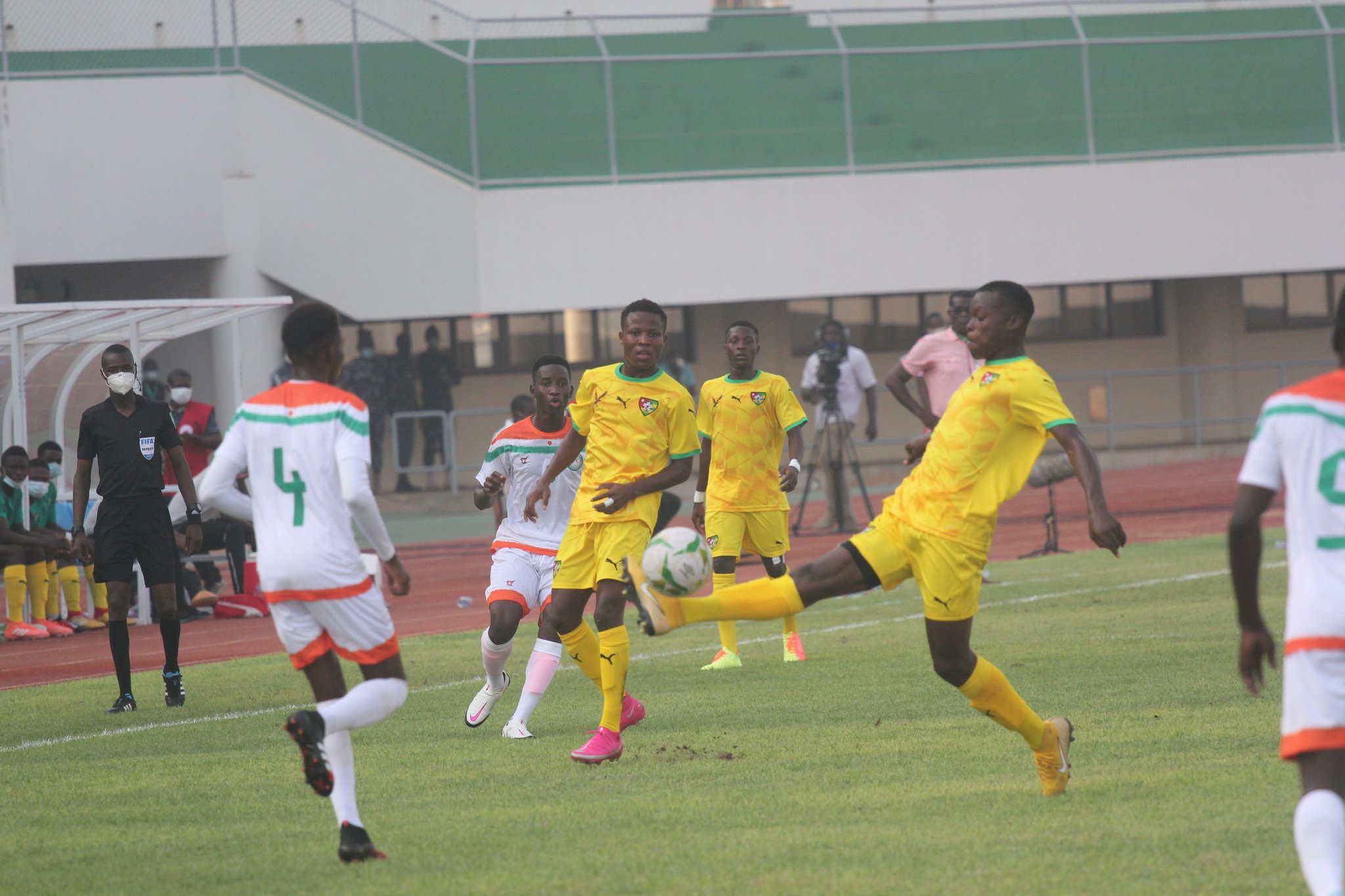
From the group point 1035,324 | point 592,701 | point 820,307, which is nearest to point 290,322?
point 592,701

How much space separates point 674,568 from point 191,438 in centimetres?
1033

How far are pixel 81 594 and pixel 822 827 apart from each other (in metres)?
13.2

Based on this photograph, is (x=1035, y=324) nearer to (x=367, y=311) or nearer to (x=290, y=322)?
(x=367, y=311)

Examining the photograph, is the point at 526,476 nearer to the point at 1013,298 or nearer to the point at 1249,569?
the point at 1013,298

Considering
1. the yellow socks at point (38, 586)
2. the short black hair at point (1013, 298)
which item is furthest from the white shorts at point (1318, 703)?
the yellow socks at point (38, 586)

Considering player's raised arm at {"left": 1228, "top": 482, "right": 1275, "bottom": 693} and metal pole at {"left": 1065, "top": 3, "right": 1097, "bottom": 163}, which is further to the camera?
metal pole at {"left": 1065, "top": 3, "right": 1097, "bottom": 163}

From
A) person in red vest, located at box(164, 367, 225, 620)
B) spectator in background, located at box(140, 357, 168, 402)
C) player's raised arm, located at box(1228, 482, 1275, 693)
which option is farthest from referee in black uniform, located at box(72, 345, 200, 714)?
player's raised arm, located at box(1228, 482, 1275, 693)

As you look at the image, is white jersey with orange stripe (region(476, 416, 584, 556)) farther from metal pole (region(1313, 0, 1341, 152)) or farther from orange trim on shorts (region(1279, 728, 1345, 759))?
metal pole (region(1313, 0, 1341, 152))

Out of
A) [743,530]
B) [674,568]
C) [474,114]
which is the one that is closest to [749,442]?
[743,530]

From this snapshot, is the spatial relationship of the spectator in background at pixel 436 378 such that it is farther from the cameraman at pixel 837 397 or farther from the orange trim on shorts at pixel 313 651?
the orange trim on shorts at pixel 313 651

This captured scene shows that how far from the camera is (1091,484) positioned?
5996 mm

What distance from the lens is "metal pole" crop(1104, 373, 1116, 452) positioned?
27.9 m

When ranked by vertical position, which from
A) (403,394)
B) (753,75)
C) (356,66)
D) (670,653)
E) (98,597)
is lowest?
(670,653)

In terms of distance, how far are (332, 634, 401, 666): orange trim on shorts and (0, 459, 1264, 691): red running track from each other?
23.2 ft
